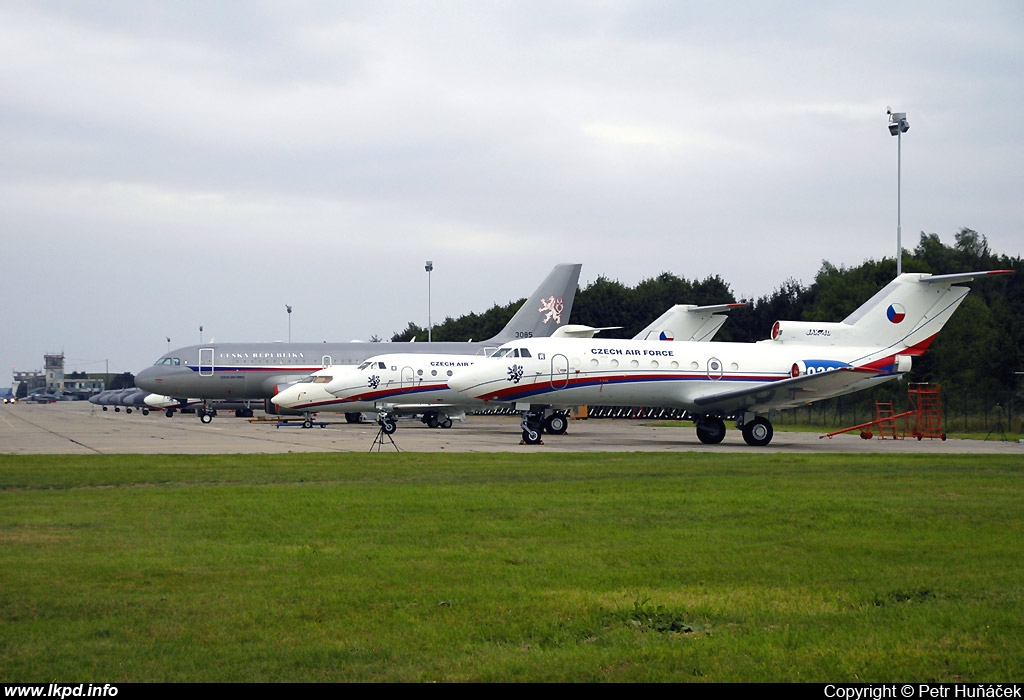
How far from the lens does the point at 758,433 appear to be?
98.9 ft

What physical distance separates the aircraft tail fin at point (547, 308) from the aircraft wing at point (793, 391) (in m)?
22.9

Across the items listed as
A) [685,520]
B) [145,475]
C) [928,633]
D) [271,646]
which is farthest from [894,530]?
[145,475]

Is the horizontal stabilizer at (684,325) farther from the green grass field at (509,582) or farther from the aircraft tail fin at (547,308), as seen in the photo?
the green grass field at (509,582)

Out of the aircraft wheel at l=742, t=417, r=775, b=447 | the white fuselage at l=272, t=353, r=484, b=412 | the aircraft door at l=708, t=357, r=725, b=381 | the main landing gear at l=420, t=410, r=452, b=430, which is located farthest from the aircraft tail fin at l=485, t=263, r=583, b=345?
the aircraft wheel at l=742, t=417, r=775, b=447

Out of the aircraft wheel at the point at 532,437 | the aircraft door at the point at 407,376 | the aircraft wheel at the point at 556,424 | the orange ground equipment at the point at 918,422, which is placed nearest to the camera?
the aircraft wheel at the point at 532,437

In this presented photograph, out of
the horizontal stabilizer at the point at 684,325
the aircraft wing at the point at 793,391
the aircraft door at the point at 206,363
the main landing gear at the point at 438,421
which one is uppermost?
the horizontal stabilizer at the point at 684,325

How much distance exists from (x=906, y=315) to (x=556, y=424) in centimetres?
1344

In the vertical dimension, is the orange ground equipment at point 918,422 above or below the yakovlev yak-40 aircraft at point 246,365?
below

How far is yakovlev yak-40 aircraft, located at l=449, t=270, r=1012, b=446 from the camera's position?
3009 centimetres

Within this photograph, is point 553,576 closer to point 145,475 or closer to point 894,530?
point 894,530

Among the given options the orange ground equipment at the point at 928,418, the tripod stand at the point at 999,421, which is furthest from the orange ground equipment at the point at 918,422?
the tripod stand at the point at 999,421

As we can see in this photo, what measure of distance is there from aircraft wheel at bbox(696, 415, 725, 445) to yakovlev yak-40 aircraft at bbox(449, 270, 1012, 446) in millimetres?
32

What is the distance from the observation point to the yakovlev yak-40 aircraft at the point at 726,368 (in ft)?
98.7

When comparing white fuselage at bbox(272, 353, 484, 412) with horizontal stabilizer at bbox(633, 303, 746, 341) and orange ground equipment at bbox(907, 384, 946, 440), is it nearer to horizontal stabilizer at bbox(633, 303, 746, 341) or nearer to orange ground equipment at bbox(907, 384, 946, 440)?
horizontal stabilizer at bbox(633, 303, 746, 341)
